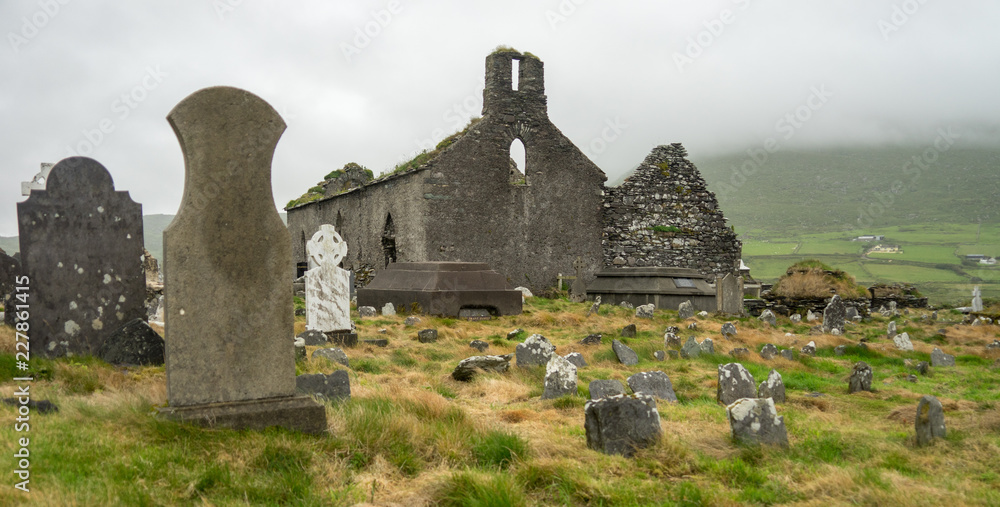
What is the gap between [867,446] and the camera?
443 centimetres

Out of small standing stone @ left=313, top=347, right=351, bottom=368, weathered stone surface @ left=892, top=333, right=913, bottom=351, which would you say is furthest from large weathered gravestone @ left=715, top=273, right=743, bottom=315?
small standing stone @ left=313, top=347, right=351, bottom=368

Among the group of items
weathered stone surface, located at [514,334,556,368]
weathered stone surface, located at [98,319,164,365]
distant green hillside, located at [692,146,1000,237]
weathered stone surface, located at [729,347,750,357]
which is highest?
distant green hillside, located at [692,146,1000,237]

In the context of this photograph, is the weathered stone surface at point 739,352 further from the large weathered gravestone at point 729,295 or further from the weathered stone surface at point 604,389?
the large weathered gravestone at point 729,295

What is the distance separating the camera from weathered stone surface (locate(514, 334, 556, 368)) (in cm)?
776

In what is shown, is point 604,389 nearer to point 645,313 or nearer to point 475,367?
point 475,367

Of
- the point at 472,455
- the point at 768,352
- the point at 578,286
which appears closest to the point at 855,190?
the point at 578,286

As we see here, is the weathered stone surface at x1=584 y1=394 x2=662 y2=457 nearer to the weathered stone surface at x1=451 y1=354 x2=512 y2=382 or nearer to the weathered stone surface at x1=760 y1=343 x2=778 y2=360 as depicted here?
the weathered stone surface at x1=451 y1=354 x2=512 y2=382

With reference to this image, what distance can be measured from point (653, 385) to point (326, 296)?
552 cm

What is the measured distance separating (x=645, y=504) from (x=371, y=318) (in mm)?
10047

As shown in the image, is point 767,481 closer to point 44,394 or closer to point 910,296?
point 44,394

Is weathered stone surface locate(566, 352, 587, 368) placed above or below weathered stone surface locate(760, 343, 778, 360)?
above

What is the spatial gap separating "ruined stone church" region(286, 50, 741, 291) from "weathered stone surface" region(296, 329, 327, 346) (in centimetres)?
964

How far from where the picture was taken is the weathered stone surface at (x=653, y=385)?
6340mm

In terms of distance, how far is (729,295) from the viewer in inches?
634
